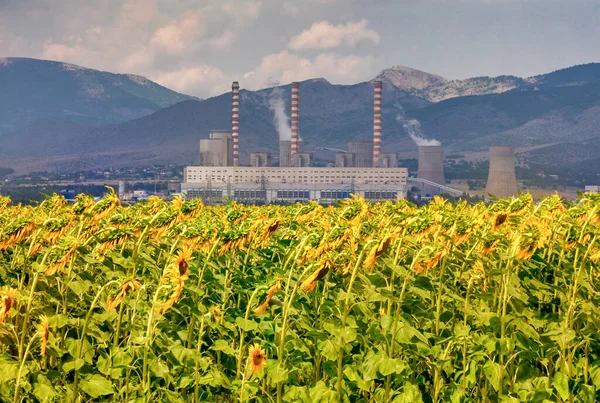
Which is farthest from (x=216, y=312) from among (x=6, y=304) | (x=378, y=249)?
(x=6, y=304)

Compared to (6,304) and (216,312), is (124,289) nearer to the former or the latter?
(6,304)

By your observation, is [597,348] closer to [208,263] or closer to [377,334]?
[377,334]

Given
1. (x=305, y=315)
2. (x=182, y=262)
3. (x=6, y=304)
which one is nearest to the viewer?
(x=6, y=304)

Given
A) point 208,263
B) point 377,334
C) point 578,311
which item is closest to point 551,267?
point 578,311

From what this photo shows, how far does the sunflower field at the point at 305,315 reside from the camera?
7770 millimetres

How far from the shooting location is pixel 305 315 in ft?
27.8

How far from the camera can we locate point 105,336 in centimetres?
856

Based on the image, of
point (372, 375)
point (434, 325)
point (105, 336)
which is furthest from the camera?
point (434, 325)

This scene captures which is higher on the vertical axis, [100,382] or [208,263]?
[208,263]

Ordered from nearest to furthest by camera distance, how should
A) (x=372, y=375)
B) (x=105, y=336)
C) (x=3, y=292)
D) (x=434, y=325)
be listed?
(x=3, y=292) → (x=372, y=375) → (x=105, y=336) → (x=434, y=325)

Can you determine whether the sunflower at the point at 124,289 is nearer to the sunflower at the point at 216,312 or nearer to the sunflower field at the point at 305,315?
the sunflower field at the point at 305,315

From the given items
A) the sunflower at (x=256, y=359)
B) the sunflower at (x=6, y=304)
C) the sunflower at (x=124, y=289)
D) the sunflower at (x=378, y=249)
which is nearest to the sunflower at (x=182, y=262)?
the sunflower at (x=124, y=289)

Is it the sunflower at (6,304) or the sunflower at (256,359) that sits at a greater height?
the sunflower at (6,304)

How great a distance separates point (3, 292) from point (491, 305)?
4764 millimetres
